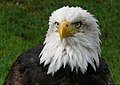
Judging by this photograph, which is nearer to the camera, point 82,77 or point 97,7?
point 82,77

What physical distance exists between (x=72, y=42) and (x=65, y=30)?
9.3 inches

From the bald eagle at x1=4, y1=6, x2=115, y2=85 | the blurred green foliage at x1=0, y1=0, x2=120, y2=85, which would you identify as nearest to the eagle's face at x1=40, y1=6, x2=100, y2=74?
the bald eagle at x1=4, y1=6, x2=115, y2=85

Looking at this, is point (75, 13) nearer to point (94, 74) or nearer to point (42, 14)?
point (94, 74)

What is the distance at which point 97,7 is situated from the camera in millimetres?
14312

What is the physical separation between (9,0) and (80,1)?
6.62 feet

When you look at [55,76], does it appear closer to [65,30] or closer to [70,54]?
[70,54]

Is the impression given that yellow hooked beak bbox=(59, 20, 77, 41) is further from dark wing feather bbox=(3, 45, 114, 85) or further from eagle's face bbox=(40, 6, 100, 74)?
dark wing feather bbox=(3, 45, 114, 85)

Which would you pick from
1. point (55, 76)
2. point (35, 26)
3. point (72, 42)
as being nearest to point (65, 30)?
point (72, 42)

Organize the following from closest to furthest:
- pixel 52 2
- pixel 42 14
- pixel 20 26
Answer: pixel 20 26 < pixel 42 14 < pixel 52 2

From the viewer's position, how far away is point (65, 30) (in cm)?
582

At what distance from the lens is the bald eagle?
596cm

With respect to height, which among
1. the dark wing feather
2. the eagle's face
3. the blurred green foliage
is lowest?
the blurred green foliage

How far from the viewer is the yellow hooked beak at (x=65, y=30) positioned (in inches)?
228

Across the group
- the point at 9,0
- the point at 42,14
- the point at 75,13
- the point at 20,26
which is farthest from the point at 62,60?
the point at 9,0
